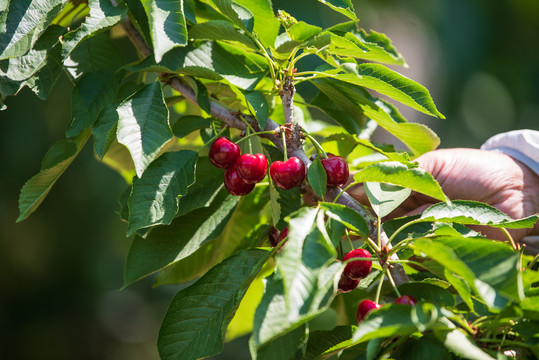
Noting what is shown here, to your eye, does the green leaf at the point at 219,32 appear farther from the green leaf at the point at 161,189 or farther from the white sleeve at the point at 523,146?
the white sleeve at the point at 523,146

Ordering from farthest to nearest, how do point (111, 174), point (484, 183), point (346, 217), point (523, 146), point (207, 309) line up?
point (111, 174) → point (523, 146) → point (484, 183) → point (207, 309) → point (346, 217)

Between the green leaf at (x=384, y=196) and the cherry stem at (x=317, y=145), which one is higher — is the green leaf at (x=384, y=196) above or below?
above

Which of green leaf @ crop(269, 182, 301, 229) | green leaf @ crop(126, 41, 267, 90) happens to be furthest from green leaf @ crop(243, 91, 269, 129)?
green leaf @ crop(269, 182, 301, 229)

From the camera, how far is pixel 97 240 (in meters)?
3.78

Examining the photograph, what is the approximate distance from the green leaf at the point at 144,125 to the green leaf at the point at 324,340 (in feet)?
1.40

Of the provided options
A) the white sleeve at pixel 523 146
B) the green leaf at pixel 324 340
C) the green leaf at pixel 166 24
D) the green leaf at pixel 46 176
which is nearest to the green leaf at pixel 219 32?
the green leaf at pixel 166 24

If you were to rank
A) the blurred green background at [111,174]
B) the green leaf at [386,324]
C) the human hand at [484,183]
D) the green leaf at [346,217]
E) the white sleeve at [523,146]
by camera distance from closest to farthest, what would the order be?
the green leaf at [386,324] → the green leaf at [346,217] → the human hand at [484,183] → the white sleeve at [523,146] → the blurred green background at [111,174]

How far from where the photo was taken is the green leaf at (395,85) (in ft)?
3.39

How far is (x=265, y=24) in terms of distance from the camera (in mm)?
1134

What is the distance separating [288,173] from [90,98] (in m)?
0.47

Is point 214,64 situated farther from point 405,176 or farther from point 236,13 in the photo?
point 405,176

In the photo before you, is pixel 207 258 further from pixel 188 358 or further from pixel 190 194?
pixel 188 358

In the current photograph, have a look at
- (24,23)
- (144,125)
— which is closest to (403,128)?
(144,125)

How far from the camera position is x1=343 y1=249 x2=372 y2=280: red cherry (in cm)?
88
